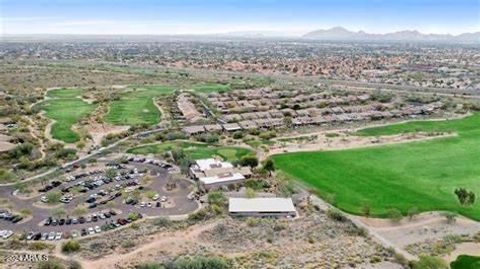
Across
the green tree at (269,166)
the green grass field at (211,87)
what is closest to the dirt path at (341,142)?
the green tree at (269,166)

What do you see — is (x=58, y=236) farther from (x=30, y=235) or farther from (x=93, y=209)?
(x=93, y=209)

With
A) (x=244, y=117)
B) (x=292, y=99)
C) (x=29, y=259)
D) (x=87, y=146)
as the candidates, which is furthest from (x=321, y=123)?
(x=29, y=259)

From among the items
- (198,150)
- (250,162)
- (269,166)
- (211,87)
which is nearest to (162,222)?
(269,166)

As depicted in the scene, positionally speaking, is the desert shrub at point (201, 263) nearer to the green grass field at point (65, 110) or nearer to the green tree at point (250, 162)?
the green tree at point (250, 162)

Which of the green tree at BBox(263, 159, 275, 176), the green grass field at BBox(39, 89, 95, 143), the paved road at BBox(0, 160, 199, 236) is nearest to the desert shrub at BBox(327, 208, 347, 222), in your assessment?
the paved road at BBox(0, 160, 199, 236)

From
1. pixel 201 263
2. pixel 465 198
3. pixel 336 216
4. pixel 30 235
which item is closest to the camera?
pixel 201 263

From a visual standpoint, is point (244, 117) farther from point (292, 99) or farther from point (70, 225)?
point (70, 225)
